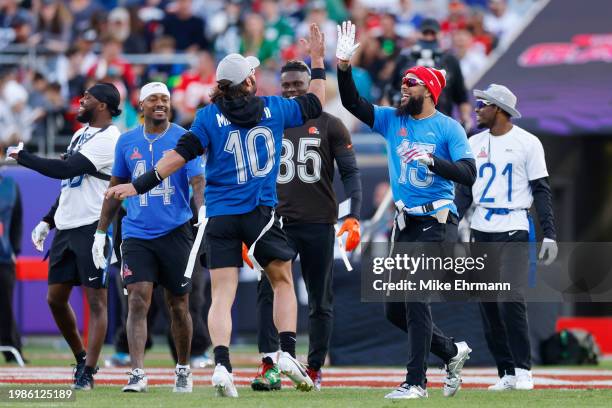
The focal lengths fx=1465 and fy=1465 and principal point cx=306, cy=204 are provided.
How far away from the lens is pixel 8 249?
15.4 m

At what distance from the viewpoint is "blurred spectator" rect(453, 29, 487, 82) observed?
Result: 19641 mm

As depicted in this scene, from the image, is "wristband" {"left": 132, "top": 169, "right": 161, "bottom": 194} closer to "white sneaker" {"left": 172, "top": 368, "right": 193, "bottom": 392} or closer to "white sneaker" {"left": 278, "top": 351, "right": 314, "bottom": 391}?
"white sneaker" {"left": 278, "top": 351, "right": 314, "bottom": 391}

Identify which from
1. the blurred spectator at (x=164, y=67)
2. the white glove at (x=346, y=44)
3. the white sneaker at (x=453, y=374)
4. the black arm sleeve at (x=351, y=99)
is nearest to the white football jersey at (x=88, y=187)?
the black arm sleeve at (x=351, y=99)

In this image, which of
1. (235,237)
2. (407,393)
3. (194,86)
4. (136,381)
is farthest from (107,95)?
(194,86)

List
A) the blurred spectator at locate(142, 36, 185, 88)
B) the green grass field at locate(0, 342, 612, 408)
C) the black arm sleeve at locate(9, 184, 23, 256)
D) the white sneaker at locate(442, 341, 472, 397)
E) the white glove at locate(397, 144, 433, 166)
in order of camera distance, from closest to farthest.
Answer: the green grass field at locate(0, 342, 612, 408)
the white glove at locate(397, 144, 433, 166)
the white sneaker at locate(442, 341, 472, 397)
the black arm sleeve at locate(9, 184, 23, 256)
the blurred spectator at locate(142, 36, 185, 88)

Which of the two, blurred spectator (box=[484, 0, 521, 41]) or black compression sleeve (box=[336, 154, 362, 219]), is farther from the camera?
blurred spectator (box=[484, 0, 521, 41])

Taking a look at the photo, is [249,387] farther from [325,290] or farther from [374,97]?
[374,97]

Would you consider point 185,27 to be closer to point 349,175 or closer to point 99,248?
point 349,175

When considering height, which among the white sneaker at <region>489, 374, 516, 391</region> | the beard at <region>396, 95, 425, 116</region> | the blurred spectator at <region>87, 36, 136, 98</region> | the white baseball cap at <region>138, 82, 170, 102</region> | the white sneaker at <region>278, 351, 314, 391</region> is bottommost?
the white sneaker at <region>489, 374, 516, 391</region>

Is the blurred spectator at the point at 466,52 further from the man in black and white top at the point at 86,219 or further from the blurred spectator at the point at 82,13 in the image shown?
the man in black and white top at the point at 86,219

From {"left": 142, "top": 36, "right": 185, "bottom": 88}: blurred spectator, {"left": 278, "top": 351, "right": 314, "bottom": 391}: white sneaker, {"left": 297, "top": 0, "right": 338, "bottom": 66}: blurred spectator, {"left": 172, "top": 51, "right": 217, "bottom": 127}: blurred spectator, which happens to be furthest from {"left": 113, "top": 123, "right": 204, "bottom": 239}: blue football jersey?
{"left": 297, "top": 0, "right": 338, "bottom": 66}: blurred spectator

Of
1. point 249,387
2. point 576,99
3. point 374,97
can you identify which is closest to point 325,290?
point 249,387

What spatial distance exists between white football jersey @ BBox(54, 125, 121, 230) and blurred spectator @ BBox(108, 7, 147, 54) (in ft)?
35.7

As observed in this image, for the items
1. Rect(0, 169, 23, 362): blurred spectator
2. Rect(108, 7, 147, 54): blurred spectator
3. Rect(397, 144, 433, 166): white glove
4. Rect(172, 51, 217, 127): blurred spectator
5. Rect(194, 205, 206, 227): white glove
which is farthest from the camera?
Rect(108, 7, 147, 54): blurred spectator
